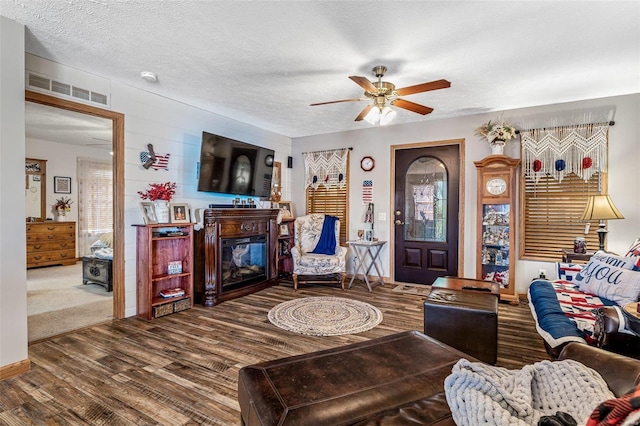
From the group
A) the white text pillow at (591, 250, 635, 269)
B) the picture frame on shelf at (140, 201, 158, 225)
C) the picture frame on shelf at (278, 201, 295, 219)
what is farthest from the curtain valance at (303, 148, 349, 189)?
the white text pillow at (591, 250, 635, 269)

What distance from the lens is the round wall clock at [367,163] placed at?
545 cm

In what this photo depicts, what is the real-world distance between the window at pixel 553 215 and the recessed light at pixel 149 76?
4.65 m

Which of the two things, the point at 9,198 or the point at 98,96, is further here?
the point at 98,96

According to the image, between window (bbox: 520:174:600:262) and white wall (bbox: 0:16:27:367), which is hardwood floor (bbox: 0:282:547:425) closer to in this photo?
white wall (bbox: 0:16:27:367)

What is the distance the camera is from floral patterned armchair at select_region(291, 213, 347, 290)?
16.1ft

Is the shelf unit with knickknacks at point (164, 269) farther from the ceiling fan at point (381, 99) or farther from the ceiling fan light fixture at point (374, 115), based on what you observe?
the ceiling fan light fixture at point (374, 115)

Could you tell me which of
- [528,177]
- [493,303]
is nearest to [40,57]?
[493,303]

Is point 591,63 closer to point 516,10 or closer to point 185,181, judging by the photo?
point 516,10

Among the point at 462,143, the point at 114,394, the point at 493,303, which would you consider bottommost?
the point at 114,394

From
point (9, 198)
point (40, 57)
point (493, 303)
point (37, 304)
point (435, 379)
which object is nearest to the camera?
point (435, 379)

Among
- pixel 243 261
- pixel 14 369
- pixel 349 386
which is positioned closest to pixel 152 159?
pixel 243 261

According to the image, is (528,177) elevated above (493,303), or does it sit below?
above

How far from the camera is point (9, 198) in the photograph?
2371 mm

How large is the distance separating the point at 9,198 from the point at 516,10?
3782 millimetres
